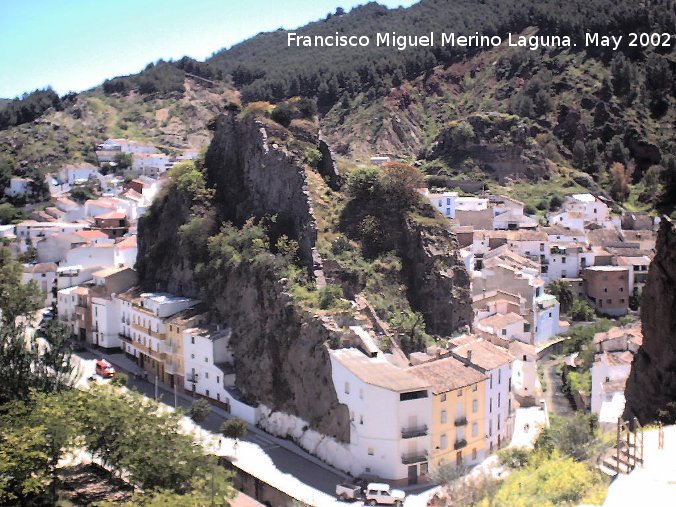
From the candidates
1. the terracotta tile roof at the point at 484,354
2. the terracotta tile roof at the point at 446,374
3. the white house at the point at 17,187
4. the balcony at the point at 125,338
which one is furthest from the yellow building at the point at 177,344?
the white house at the point at 17,187

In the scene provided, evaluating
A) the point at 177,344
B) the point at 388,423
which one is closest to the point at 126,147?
the point at 177,344

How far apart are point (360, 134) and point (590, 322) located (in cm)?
4159

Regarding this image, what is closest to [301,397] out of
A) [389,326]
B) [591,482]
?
[389,326]

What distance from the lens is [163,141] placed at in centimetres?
9456

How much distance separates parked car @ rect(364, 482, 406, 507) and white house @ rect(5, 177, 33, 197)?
5598cm

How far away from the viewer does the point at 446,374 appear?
100ft

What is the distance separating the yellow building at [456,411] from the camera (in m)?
29.3

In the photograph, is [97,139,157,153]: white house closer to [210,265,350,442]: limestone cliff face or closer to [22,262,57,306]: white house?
[22,262,57,306]: white house

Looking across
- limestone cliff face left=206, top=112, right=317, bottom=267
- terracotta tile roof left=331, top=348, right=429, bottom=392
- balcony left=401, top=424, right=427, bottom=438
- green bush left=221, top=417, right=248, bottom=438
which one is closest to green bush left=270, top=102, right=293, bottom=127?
limestone cliff face left=206, top=112, right=317, bottom=267

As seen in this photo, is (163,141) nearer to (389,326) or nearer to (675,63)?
(675,63)

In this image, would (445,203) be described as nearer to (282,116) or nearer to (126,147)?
(282,116)

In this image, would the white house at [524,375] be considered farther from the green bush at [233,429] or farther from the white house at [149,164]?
the white house at [149,164]

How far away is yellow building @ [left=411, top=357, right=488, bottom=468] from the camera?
29.3 metres

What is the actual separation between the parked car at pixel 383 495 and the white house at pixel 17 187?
184 feet
